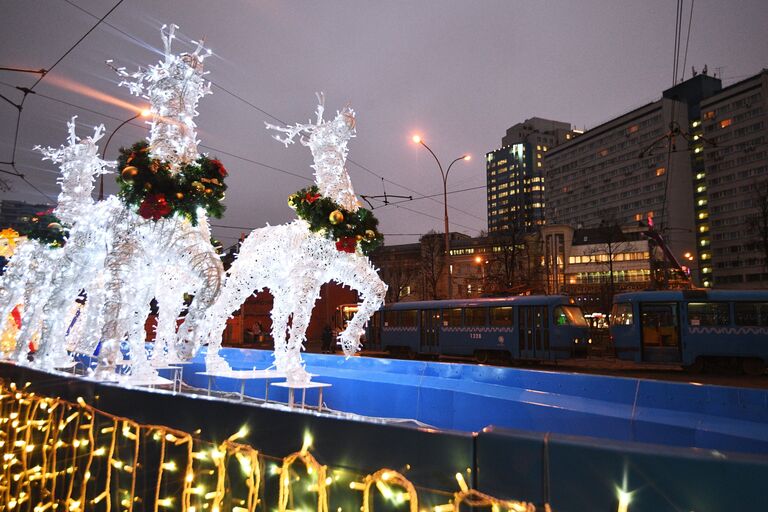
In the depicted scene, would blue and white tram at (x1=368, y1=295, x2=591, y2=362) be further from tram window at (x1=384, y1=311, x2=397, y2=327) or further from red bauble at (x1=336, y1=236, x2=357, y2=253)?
red bauble at (x1=336, y1=236, x2=357, y2=253)

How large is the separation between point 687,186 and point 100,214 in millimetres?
87744

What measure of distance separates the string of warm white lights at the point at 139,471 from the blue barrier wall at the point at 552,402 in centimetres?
198

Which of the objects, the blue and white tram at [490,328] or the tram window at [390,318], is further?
the tram window at [390,318]

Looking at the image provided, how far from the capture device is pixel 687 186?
80.9 m

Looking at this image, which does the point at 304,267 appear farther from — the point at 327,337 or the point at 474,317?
the point at 327,337

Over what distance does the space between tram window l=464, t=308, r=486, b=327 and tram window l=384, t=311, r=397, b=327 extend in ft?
13.2

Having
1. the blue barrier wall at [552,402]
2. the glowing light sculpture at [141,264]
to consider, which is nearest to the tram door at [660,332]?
the blue barrier wall at [552,402]

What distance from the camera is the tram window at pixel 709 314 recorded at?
667 inches

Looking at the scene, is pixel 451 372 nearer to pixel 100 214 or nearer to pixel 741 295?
pixel 100 214

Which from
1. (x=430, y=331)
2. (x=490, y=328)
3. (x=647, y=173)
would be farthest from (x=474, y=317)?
(x=647, y=173)

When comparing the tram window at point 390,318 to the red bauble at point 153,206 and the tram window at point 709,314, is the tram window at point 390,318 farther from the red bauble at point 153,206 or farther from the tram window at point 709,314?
the red bauble at point 153,206

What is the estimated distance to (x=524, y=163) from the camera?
147m

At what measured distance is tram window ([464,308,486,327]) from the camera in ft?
67.1

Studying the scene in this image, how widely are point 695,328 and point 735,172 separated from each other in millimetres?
66489
